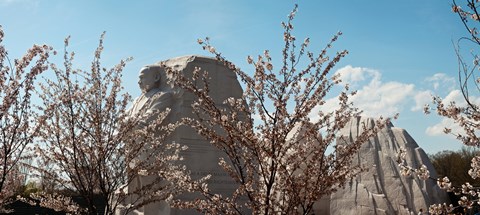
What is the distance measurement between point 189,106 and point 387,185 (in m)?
5.04

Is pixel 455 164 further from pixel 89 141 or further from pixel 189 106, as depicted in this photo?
pixel 89 141

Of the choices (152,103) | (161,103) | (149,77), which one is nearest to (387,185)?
(161,103)

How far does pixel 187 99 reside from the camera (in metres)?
10.9

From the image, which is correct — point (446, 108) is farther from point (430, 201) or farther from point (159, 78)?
point (159, 78)

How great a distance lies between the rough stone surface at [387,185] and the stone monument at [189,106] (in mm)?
2946

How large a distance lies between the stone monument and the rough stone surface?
9.67 ft

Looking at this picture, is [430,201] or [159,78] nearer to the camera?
[430,201]

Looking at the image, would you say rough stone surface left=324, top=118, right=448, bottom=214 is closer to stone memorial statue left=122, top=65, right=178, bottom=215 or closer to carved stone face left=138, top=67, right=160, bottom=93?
stone memorial statue left=122, top=65, right=178, bottom=215

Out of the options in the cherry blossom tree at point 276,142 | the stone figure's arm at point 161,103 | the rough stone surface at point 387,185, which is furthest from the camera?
the stone figure's arm at point 161,103

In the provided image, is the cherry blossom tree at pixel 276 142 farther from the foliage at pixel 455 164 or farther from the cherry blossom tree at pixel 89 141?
the foliage at pixel 455 164

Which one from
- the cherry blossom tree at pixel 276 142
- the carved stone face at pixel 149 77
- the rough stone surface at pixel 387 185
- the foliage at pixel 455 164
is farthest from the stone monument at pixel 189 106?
the foliage at pixel 455 164

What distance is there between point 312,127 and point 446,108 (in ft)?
4.23

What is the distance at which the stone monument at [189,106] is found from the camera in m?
10.6

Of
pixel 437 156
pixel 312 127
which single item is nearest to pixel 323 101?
pixel 312 127
